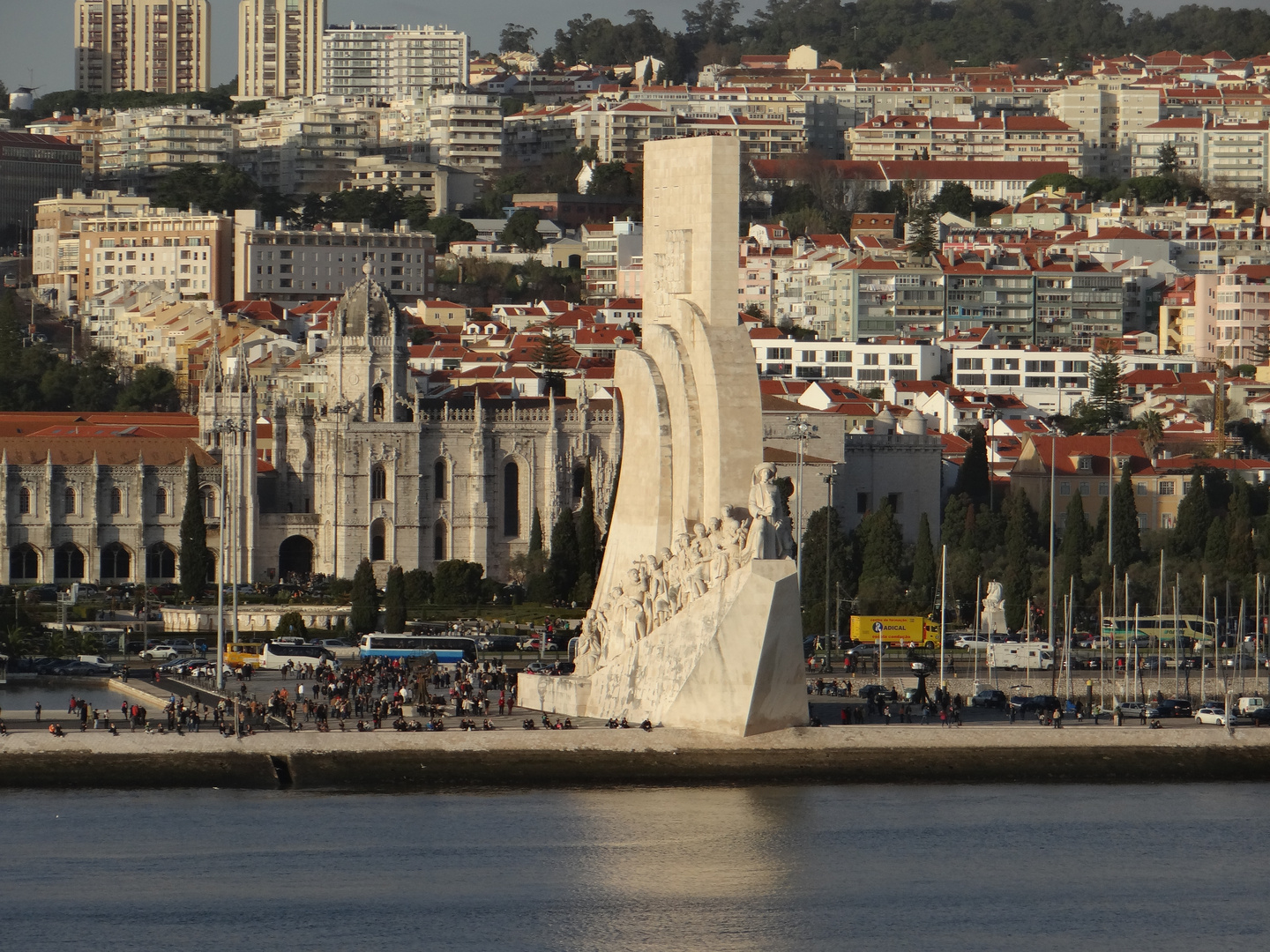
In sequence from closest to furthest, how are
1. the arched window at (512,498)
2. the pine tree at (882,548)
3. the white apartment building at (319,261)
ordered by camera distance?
the pine tree at (882,548), the arched window at (512,498), the white apartment building at (319,261)

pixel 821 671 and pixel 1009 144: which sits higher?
pixel 1009 144

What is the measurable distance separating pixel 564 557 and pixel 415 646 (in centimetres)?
1358

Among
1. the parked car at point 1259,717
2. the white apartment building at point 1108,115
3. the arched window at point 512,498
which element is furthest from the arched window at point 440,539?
the white apartment building at point 1108,115

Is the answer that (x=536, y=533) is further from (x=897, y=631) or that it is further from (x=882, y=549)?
(x=897, y=631)

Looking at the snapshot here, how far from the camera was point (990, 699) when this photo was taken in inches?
2343

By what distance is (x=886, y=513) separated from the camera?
7900cm

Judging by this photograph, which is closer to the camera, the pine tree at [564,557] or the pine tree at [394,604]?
the pine tree at [394,604]

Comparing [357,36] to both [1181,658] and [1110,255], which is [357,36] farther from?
[1181,658]

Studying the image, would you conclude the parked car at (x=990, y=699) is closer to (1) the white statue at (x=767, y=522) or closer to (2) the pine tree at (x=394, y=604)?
(1) the white statue at (x=767, y=522)

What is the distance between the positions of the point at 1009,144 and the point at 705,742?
387 feet

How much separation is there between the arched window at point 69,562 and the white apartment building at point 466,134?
8202 cm

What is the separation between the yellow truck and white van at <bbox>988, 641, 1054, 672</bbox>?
4578mm

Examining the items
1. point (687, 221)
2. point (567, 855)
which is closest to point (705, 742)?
point (567, 855)

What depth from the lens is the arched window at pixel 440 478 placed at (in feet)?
287
